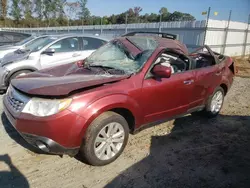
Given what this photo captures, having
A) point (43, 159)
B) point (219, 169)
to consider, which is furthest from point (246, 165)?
point (43, 159)

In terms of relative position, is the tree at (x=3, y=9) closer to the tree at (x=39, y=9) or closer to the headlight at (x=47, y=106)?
the tree at (x=39, y=9)

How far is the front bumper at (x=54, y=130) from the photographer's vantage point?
256 cm

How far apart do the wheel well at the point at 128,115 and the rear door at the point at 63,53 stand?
3877 millimetres

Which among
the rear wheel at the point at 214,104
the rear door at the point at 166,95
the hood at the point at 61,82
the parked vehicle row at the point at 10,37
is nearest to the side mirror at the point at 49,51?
the hood at the point at 61,82

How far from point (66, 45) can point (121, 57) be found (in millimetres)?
3537

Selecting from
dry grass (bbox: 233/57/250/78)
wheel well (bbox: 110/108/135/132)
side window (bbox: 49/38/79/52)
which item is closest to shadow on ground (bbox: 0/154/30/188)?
wheel well (bbox: 110/108/135/132)

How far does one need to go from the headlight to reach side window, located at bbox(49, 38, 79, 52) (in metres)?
4.21

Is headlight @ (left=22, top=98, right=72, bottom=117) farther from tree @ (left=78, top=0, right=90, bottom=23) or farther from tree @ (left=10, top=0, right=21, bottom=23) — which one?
tree @ (left=10, top=0, right=21, bottom=23)

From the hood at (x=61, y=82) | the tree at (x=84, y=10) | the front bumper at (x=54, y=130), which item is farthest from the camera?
the tree at (x=84, y=10)

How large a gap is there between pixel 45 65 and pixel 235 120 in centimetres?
493

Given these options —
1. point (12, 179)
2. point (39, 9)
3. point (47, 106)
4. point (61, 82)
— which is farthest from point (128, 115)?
point (39, 9)

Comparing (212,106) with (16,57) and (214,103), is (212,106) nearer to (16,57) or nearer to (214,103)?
(214,103)

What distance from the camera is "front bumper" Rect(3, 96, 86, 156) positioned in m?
2.56

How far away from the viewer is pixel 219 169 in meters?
3.12
